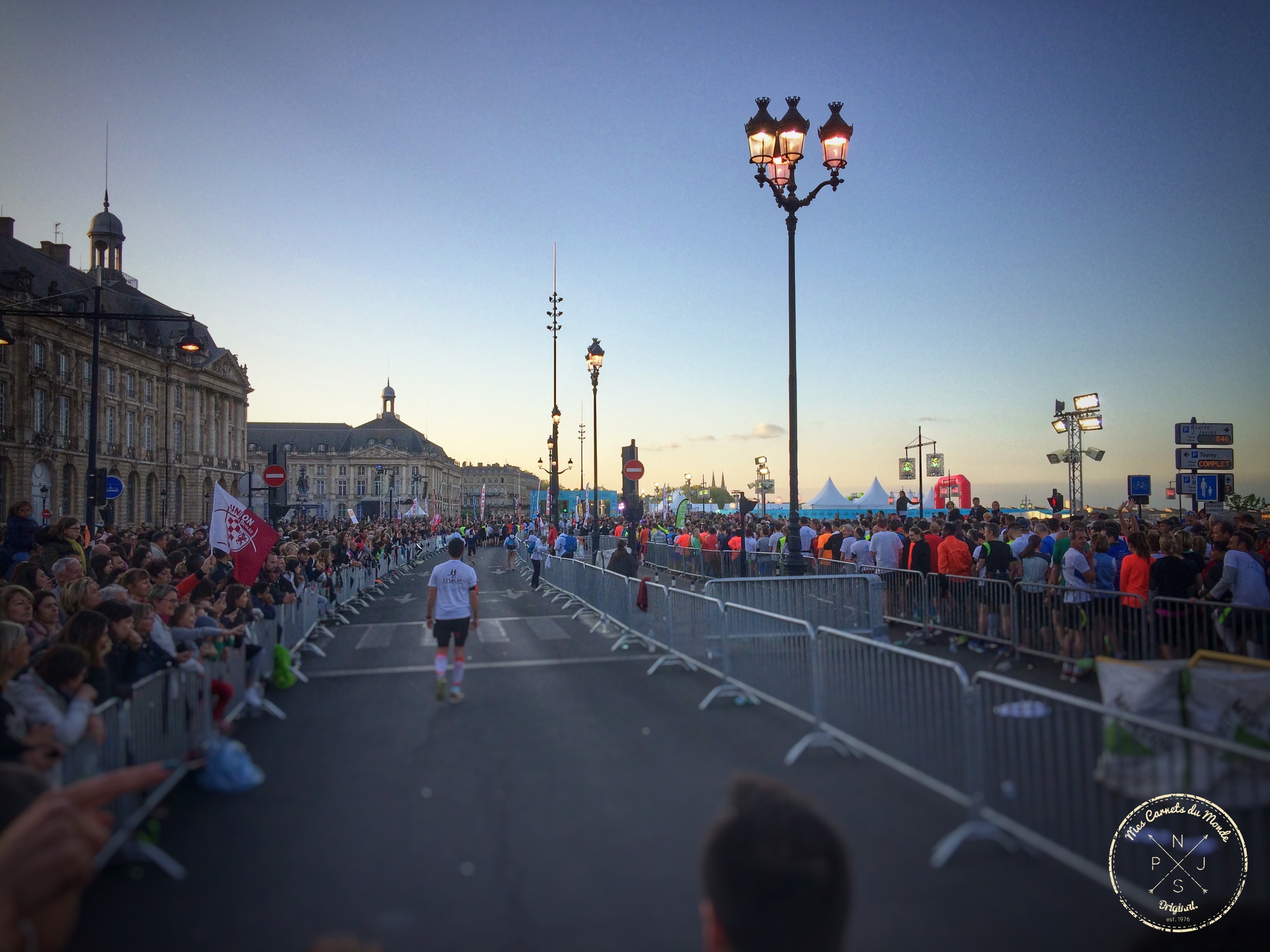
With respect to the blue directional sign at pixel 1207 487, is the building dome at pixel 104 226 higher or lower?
higher

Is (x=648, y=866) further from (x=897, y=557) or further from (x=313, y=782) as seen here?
(x=897, y=557)

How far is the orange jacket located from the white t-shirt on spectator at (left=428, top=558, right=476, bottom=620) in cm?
740

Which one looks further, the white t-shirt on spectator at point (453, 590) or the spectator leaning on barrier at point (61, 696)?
the white t-shirt on spectator at point (453, 590)

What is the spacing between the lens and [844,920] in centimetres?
232

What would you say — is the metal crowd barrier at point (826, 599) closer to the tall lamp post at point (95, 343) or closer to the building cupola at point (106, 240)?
the tall lamp post at point (95, 343)

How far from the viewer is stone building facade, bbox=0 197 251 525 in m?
52.3

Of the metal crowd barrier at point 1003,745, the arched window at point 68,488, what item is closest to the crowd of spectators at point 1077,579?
the metal crowd barrier at point 1003,745

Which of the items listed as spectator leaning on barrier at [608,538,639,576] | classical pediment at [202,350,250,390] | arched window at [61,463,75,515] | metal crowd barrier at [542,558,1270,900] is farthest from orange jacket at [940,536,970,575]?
classical pediment at [202,350,250,390]

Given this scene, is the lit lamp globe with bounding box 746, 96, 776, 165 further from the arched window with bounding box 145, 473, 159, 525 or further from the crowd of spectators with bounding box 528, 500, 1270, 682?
the arched window with bounding box 145, 473, 159, 525

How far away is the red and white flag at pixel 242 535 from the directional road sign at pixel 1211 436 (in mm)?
27419

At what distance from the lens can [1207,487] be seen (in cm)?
2438

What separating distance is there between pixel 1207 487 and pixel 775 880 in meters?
28.3

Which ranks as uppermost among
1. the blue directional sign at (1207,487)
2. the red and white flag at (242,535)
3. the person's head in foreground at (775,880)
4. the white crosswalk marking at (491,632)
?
the blue directional sign at (1207,487)

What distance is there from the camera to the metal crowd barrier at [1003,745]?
4.20 metres
